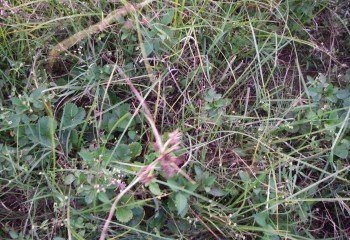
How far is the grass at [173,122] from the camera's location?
162 cm

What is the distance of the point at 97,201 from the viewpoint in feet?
5.30

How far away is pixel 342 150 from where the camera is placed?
1.71 metres

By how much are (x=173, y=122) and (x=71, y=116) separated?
317mm

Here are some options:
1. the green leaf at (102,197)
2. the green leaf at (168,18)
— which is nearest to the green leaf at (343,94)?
the green leaf at (168,18)

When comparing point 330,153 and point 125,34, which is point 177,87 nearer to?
point 125,34

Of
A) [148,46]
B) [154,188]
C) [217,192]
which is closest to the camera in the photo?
[154,188]

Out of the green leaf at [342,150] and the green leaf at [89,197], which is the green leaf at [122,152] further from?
the green leaf at [342,150]

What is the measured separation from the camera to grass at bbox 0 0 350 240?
1625mm

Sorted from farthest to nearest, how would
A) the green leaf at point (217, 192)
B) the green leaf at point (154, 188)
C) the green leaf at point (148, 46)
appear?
1. the green leaf at point (148, 46)
2. the green leaf at point (217, 192)
3. the green leaf at point (154, 188)

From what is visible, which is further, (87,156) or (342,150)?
(342,150)

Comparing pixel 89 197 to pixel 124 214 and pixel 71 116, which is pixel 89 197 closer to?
pixel 124 214

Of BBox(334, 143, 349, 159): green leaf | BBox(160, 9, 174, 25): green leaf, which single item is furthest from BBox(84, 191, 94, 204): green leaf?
BBox(334, 143, 349, 159): green leaf

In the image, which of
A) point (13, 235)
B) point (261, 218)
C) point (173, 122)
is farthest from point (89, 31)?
point (261, 218)

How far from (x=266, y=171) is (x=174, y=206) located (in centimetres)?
29
